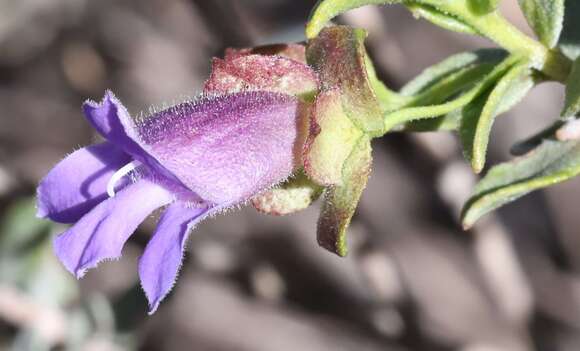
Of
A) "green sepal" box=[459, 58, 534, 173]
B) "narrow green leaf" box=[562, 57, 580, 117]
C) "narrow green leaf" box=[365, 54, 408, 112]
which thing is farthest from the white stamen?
"narrow green leaf" box=[562, 57, 580, 117]

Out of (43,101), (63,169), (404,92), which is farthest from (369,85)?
(43,101)

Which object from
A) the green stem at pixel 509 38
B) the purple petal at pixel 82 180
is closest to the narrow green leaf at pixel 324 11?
the green stem at pixel 509 38

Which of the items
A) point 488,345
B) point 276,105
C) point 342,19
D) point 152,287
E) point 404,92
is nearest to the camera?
point 152,287

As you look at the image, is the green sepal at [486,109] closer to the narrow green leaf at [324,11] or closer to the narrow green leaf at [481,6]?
the narrow green leaf at [481,6]

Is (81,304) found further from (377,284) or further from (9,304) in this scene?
(377,284)

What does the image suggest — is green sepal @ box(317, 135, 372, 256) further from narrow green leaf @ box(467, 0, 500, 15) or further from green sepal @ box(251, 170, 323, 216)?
narrow green leaf @ box(467, 0, 500, 15)
